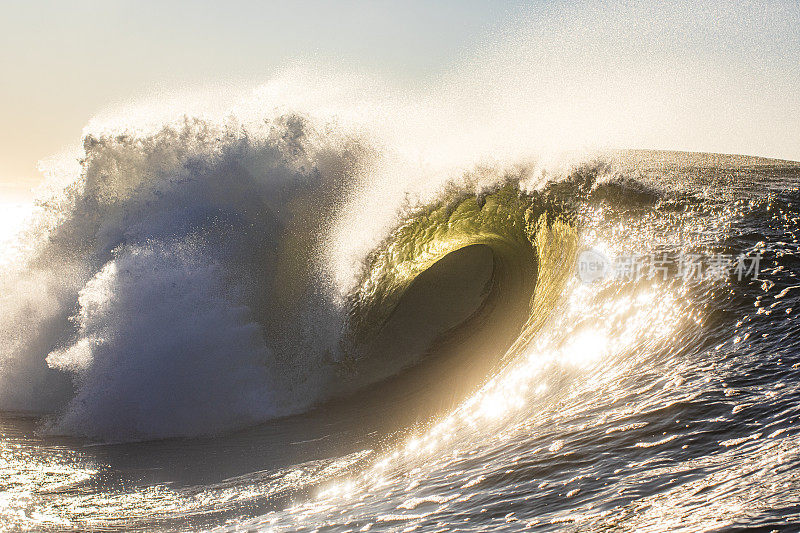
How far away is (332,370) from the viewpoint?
751 cm

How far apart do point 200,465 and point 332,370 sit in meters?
2.33

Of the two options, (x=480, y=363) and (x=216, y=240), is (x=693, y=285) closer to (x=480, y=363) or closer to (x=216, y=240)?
(x=480, y=363)

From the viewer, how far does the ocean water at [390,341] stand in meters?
2.85

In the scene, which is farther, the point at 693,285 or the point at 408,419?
the point at 408,419

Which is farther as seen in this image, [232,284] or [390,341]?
[390,341]

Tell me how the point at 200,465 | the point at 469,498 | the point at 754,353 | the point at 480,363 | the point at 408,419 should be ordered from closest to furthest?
the point at 469,498 → the point at 754,353 → the point at 200,465 → the point at 408,419 → the point at 480,363

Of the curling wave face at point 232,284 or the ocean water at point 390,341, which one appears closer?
the ocean water at point 390,341

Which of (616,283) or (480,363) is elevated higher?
(616,283)

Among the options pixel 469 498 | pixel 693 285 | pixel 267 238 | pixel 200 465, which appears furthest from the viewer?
pixel 267 238

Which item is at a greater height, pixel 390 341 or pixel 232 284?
pixel 232 284

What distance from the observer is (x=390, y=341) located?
8.16 meters

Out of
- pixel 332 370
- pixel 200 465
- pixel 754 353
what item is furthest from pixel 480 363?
pixel 754 353

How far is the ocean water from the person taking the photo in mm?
2852

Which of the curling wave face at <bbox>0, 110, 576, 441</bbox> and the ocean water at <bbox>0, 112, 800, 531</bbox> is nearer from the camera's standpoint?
the ocean water at <bbox>0, 112, 800, 531</bbox>
